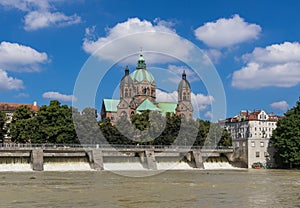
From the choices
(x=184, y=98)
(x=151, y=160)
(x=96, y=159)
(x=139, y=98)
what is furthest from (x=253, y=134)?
(x=96, y=159)

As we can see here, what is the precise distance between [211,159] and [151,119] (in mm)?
14589

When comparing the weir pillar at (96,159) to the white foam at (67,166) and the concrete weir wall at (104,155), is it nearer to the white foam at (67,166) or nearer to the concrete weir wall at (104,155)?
the concrete weir wall at (104,155)

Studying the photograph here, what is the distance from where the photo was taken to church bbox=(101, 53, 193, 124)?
147500 millimetres

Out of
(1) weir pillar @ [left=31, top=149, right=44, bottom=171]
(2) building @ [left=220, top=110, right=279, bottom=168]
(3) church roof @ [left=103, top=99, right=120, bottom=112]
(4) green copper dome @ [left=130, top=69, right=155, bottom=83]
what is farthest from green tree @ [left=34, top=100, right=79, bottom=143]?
(4) green copper dome @ [left=130, top=69, right=155, bottom=83]

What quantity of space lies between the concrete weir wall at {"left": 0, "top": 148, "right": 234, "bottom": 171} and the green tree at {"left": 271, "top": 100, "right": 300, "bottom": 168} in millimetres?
10238

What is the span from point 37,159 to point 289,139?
41627 millimetres

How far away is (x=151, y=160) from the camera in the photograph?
A: 75.0m

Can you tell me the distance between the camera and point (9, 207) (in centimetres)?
2550

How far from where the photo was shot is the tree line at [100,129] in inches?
2931

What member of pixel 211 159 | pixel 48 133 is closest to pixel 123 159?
pixel 48 133

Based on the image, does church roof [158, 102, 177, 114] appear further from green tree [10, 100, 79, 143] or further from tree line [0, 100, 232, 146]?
green tree [10, 100, 79, 143]

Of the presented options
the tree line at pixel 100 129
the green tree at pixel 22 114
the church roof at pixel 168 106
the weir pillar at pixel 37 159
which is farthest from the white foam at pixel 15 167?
the church roof at pixel 168 106

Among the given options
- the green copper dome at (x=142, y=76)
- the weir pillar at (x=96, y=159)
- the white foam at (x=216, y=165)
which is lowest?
the white foam at (x=216, y=165)

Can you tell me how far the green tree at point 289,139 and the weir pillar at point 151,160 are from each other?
21954 millimetres
